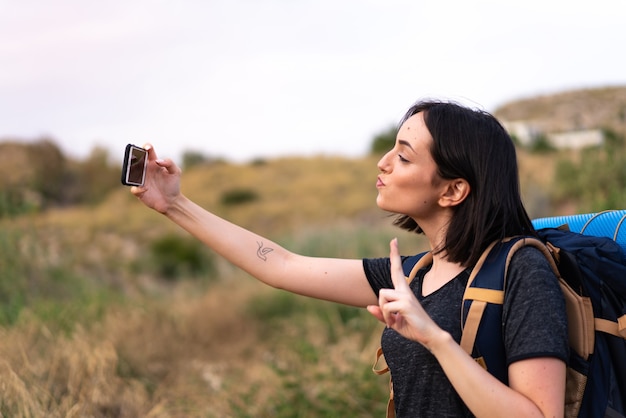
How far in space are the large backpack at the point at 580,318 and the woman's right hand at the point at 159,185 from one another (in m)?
1.15

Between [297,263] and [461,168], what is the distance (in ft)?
2.53

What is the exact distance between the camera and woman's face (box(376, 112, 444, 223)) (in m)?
2.29

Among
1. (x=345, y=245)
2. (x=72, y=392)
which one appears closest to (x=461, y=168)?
(x=72, y=392)

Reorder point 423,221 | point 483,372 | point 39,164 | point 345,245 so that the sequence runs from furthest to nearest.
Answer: point 39,164 < point 345,245 < point 423,221 < point 483,372

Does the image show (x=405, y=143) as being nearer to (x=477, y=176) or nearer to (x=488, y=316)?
(x=477, y=176)

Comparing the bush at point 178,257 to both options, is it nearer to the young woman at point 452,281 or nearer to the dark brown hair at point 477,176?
the young woman at point 452,281

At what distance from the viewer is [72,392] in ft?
14.7

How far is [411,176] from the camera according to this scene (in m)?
2.30

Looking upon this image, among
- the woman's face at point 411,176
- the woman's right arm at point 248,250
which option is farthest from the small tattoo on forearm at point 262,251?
the woman's face at point 411,176

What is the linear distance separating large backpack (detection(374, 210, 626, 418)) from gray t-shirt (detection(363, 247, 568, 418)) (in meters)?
0.04

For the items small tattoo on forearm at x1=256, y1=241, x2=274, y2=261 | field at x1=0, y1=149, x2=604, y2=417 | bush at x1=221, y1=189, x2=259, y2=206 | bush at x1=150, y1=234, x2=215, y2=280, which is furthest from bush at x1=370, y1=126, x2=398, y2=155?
small tattoo on forearm at x1=256, y1=241, x2=274, y2=261

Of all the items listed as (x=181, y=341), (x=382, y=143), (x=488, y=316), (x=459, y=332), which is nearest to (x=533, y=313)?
(x=488, y=316)

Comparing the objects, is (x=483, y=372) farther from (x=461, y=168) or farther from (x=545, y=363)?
(x=461, y=168)

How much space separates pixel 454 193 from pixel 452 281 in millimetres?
250
